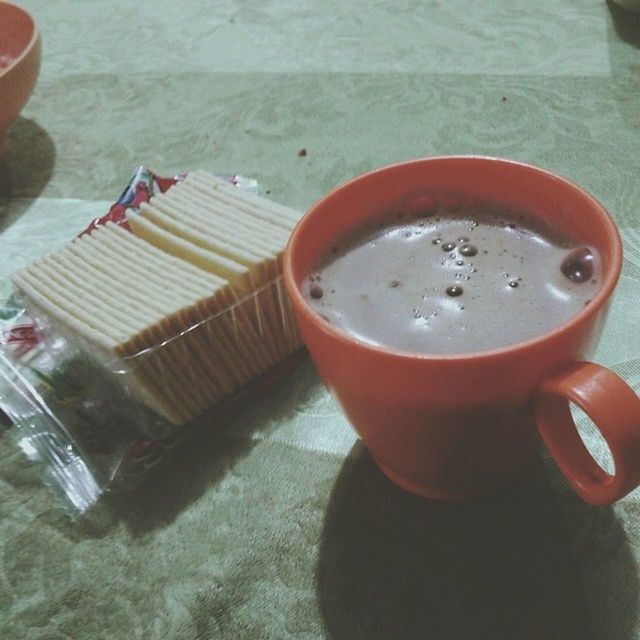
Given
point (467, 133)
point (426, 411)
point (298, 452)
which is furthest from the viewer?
point (467, 133)

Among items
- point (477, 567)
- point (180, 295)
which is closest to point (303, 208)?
point (180, 295)

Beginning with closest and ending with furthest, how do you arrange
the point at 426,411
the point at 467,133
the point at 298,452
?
1. the point at 426,411
2. the point at 298,452
3. the point at 467,133

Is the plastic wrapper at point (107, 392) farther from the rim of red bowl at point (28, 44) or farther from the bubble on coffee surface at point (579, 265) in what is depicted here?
the rim of red bowl at point (28, 44)

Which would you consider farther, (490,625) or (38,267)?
(38,267)

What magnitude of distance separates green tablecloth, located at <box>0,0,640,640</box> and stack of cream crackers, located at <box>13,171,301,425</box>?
37mm

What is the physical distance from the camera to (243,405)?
18.3 inches

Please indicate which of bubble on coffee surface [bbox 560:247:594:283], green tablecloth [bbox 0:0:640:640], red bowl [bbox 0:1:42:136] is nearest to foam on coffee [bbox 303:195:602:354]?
bubble on coffee surface [bbox 560:247:594:283]

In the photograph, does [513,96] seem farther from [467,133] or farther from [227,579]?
[227,579]

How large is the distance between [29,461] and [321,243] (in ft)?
0.73

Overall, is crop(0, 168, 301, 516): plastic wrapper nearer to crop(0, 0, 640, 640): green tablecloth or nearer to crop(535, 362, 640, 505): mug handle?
crop(0, 0, 640, 640): green tablecloth

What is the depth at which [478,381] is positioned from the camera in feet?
0.96

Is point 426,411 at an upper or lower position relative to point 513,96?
upper

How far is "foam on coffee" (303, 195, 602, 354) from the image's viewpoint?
33cm

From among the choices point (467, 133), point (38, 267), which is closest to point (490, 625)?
point (38, 267)
